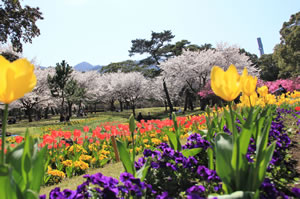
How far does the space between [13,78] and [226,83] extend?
1.32 meters

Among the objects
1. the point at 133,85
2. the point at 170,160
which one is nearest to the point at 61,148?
the point at 170,160

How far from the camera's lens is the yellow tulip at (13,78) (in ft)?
3.63

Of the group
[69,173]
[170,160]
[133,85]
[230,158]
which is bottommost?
[69,173]

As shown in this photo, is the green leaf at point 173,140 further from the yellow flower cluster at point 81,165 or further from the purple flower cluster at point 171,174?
the yellow flower cluster at point 81,165

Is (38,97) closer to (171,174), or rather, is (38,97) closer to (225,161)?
(171,174)

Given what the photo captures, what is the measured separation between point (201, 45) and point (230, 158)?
1561 inches

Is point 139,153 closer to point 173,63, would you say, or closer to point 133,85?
point 173,63

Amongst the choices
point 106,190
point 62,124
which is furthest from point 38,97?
point 106,190

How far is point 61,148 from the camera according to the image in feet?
15.2

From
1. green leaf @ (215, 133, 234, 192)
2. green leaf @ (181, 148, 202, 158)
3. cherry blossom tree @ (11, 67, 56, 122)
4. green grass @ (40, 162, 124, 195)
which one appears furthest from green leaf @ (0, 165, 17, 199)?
cherry blossom tree @ (11, 67, 56, 122)

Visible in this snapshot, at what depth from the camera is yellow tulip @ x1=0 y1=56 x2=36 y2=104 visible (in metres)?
1.11

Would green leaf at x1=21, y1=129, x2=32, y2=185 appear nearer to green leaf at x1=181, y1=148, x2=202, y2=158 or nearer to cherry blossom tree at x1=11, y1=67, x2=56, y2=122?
green leaf at x1=181, y1=148, x2=202, y2=158

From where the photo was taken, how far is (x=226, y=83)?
1.52m

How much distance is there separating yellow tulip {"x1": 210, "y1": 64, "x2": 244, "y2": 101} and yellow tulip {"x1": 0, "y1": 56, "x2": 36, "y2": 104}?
116cm
